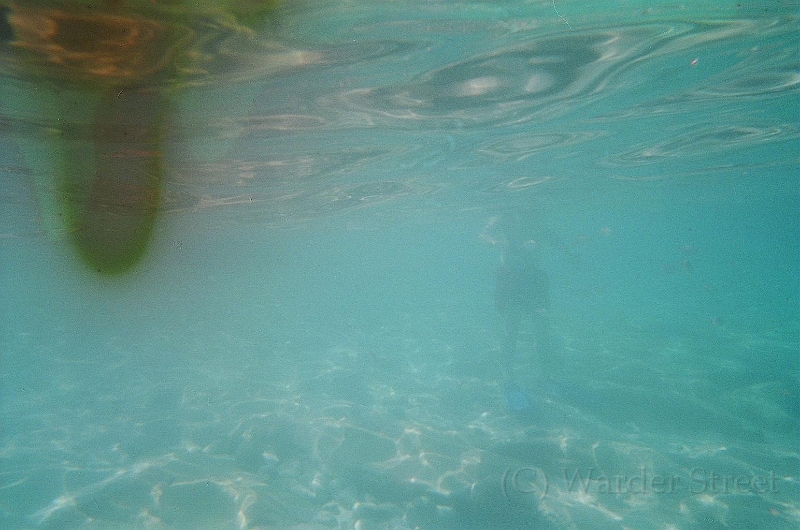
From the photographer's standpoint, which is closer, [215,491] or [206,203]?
[215,491]

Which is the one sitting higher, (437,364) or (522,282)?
(522,282)

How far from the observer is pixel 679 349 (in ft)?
69.0

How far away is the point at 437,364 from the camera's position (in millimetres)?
20031

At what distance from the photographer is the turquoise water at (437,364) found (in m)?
7.77

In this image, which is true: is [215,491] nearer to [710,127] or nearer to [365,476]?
[365,476]

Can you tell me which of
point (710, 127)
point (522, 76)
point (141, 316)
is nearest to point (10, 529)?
point (522, 76)

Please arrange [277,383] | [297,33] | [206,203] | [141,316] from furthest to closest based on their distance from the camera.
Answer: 1. [141,316]
2. [206,203]
3. [277,383]
4. [297,33]

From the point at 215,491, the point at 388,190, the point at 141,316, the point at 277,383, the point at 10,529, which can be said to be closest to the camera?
the point at 10,529

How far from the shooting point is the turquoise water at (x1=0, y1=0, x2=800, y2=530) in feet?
25.5

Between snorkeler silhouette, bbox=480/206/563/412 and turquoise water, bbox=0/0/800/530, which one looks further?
snorkeler silhouette, bbox=480/206/563/412

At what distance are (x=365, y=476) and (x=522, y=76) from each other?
10011 mm

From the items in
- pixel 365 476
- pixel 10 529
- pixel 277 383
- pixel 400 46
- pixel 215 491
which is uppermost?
pixel 400 46

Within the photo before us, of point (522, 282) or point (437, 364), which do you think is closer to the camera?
point (522, 282)

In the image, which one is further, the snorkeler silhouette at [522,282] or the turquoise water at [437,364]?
the snorkeler silhouette at [522,282]
